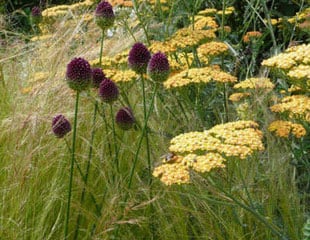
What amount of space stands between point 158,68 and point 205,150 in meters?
0.41

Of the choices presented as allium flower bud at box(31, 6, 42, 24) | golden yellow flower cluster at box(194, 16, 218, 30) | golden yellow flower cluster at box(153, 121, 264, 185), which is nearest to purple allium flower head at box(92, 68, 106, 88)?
golden yellow flower cluster at box(153, 121, 264, 185)

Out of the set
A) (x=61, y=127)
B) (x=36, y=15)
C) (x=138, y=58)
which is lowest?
(x=36, y=15)

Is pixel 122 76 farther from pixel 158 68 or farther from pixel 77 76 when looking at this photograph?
pixel 77 76

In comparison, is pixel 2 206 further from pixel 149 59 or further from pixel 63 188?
pixel 149 59

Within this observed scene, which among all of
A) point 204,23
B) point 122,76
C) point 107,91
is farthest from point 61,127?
point 204,23

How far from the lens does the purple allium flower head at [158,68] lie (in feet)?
7.25

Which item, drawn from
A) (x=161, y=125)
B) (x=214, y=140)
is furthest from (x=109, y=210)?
(x=161, y=125)

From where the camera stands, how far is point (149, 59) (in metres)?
2.29

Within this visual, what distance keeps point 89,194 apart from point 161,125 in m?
0.61

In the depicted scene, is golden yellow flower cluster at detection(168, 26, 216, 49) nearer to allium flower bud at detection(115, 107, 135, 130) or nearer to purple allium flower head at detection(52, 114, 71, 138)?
allium flower bud at detection(115, 107, 135, 130)

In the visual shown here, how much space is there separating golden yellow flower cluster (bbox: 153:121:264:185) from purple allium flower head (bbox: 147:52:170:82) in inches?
13.1

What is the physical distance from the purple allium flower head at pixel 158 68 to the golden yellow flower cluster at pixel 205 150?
0.33 metres

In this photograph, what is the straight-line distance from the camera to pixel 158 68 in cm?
221

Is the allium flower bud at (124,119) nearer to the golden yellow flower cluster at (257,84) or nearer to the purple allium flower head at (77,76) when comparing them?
the purple allium flower head at (77,76)
